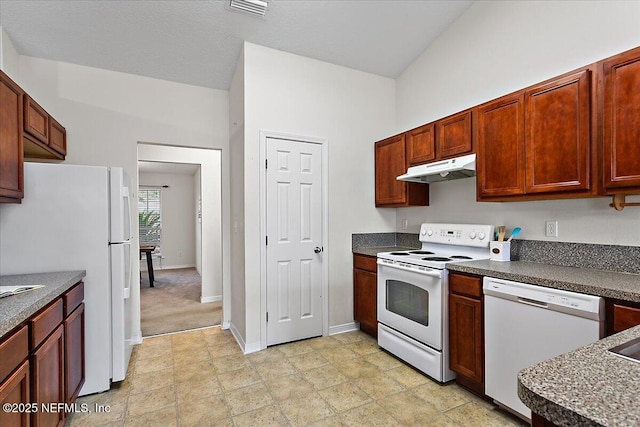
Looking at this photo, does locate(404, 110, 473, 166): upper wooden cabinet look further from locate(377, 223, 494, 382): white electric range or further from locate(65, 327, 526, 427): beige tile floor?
locate(65, 327, 526, 427): beige tile floor

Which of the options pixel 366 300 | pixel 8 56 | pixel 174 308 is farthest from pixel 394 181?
pixel 8 56

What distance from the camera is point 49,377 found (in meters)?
1.68

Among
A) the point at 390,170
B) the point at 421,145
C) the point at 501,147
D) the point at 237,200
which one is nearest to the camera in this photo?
the point at 501,147

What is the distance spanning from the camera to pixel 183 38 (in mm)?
2992

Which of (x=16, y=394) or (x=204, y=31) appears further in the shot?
(x=204, y=31)

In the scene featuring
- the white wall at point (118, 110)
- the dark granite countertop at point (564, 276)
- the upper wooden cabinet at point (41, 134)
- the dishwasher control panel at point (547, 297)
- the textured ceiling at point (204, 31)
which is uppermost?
the textured ceiling at point (204, 31)

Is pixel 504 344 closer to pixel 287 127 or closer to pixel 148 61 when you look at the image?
pixel 287 127

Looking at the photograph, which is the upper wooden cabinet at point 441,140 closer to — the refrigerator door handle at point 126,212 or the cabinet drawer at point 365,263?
the cabinet drawer at point 365,263

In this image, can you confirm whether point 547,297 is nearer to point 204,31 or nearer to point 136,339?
point 204,31

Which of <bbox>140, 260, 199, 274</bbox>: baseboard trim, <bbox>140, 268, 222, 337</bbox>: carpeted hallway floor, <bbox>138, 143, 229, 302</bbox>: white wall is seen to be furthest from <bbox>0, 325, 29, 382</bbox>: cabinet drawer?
<bbox>140, 260, 199, 274</bbox>: baseboard trim

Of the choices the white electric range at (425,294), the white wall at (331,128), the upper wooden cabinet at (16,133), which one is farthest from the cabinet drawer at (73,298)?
the white electric range at (425,294)

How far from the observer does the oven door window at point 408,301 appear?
262cm

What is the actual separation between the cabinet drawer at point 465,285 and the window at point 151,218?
7668mm

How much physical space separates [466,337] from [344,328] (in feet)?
5.06
